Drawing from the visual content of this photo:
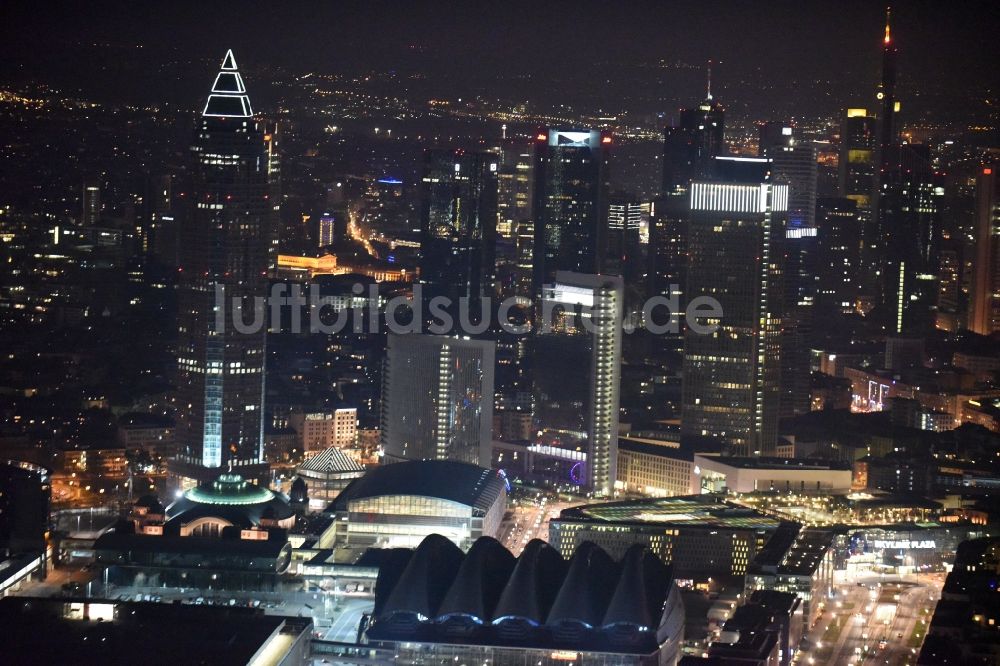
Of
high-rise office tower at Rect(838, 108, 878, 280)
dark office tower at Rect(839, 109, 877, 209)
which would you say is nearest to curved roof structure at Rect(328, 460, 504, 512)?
dark office tower at Rect(839, 109, 877, 209)

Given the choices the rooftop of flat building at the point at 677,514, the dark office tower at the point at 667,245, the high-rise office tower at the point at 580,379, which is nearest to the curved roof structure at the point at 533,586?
the rooftop of flat building at the point at 677,514

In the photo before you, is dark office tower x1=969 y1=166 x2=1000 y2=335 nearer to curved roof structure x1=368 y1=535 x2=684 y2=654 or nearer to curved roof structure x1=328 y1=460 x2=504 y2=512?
curved roof structure x1=328 y1=460 x2=504 y2=512

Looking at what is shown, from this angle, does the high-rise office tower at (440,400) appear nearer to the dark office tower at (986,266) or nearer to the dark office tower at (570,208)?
the dark office tower at (570,208)

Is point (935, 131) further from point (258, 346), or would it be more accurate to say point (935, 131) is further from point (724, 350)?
Result: point (258, 346)

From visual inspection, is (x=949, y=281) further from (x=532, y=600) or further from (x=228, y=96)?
(x=532, y=600)

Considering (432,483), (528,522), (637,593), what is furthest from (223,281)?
(637,593)
